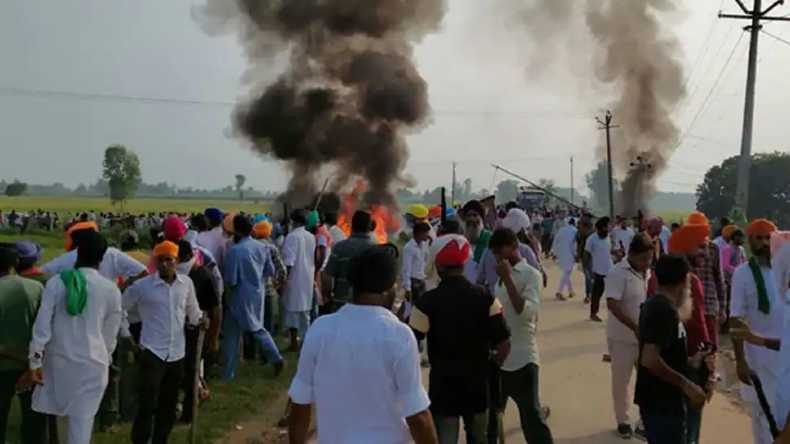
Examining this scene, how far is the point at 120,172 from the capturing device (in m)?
83.5

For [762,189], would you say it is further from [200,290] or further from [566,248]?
[200,290]

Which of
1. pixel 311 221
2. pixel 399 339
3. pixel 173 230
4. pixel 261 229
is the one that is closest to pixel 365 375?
pixel 399 339

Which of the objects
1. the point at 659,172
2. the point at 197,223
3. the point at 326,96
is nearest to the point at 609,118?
the point at 659,172

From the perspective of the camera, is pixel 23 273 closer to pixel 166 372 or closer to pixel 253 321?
pixel 166 372

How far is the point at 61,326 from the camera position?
13.9ft

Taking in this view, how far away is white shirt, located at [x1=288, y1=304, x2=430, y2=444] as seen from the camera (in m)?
2.63

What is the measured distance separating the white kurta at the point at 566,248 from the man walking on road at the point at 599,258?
213 cm

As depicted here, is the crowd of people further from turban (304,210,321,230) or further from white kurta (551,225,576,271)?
white kurta (551,225,576,271)

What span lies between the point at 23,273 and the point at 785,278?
16.3 feet

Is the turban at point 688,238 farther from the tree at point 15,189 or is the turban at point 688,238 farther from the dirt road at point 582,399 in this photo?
the tree at point 15,189

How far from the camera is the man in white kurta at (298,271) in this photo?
29.4 feet

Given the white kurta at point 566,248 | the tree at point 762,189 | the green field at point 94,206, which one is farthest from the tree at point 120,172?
the white kurta at point 566,248

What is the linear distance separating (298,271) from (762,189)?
5985cm

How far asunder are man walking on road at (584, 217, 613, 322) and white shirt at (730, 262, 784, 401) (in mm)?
6650
